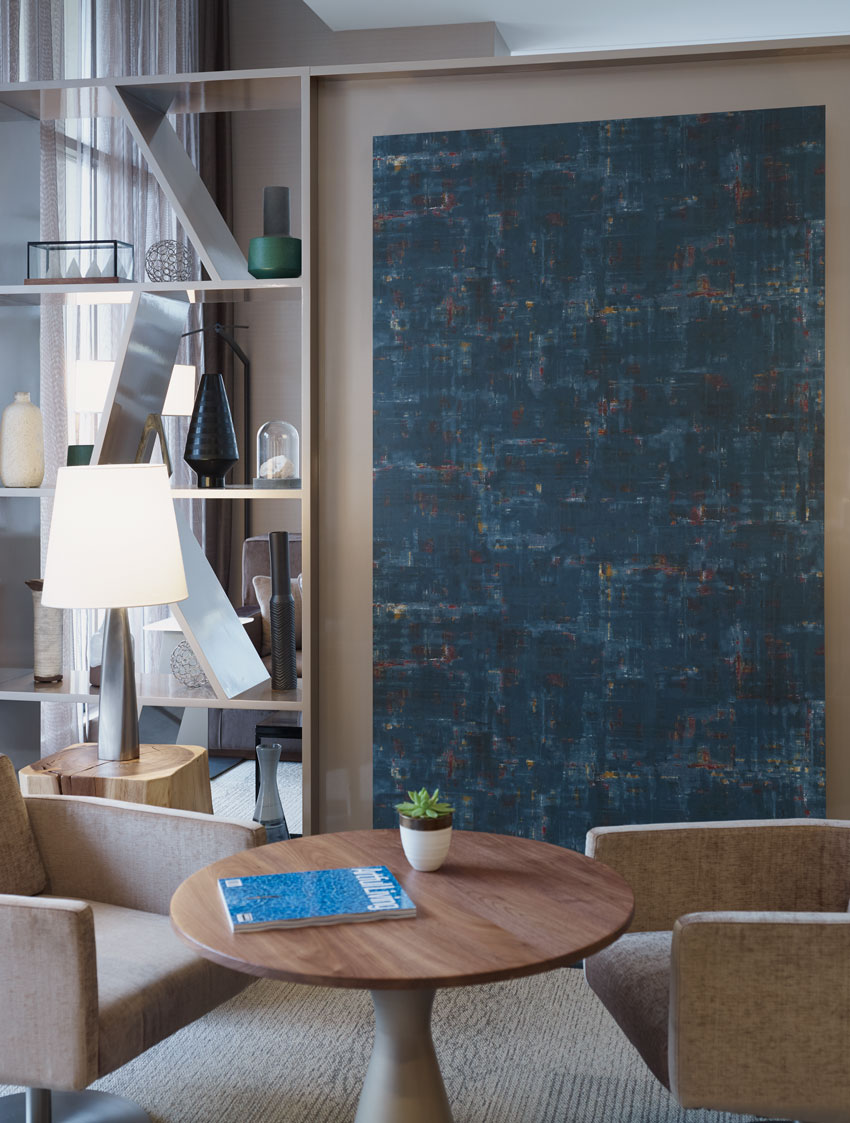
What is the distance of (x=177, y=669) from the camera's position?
310 centimetres

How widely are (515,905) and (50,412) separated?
8.94ft

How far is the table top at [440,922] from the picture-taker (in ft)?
4.81

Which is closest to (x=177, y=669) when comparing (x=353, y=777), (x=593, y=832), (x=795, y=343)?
(x=353, y=777)

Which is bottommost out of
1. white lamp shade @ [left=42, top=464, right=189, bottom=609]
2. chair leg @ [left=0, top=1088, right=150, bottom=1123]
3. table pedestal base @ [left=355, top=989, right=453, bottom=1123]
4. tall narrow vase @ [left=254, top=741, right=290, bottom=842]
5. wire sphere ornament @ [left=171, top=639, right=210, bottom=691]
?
chair leg @ [left=0, top=1088, right=150, bottom=1123]

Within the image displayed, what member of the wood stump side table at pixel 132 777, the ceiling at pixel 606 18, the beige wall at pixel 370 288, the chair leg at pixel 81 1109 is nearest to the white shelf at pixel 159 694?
the beige wall at pixel 370 288

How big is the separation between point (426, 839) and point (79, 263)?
2054mm

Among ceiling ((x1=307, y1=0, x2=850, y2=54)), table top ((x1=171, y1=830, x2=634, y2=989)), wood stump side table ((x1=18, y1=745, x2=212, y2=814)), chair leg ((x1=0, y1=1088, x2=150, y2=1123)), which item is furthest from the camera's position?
ceiling ((x1=307, y1=0, x2=850, y2=54))

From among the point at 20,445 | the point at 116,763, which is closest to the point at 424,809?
the point at 116,763

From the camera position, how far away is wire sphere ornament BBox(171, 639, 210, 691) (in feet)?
10.1

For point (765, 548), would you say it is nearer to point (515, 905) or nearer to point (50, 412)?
point (515, 905)

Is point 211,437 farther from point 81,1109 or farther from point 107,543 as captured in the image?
point 81,1109

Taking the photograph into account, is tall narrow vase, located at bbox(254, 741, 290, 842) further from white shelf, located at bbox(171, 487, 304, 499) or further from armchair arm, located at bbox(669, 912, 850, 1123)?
armchair arm, located at bbox(669, 912, 850, 1123)

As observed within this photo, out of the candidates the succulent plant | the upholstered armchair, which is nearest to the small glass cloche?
the succulent plant

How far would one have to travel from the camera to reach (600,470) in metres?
2.81
